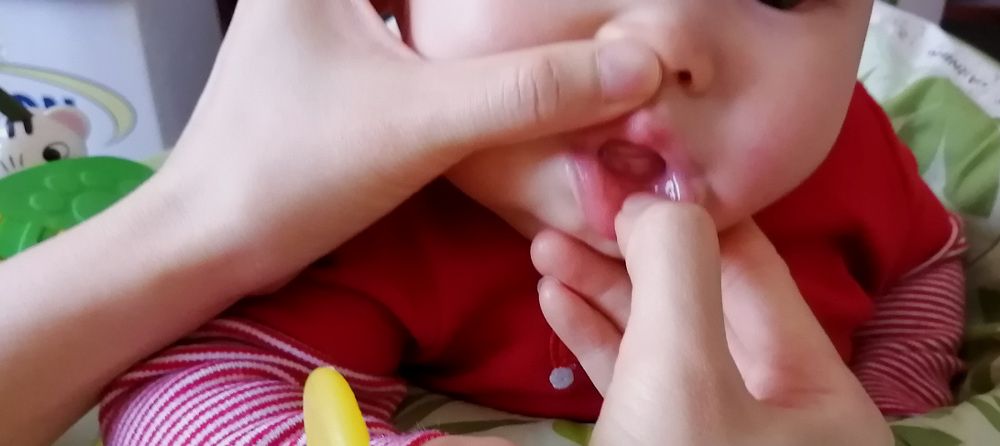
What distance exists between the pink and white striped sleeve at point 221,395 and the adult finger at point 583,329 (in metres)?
0.09

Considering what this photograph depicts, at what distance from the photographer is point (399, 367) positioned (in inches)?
20.7

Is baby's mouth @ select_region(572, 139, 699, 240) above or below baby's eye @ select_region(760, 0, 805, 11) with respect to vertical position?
below

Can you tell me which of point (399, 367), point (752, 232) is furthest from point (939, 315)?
point (399, 367)

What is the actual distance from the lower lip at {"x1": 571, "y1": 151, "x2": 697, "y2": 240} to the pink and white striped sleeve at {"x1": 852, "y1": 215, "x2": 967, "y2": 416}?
0.75 ft

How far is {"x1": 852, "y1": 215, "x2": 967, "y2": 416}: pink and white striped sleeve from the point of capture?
534 mm

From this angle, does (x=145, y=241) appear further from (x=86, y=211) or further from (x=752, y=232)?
(x=752, y=232)

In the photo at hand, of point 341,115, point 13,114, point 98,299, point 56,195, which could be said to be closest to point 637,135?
point 341,115

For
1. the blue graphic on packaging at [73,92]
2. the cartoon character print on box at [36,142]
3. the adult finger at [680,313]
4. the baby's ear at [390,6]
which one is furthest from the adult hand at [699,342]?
the blue graphic on packaging at [73,92]

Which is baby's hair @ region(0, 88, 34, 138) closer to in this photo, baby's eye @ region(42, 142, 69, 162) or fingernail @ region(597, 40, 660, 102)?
baby's eye @ region(42, 142, 69, 162)

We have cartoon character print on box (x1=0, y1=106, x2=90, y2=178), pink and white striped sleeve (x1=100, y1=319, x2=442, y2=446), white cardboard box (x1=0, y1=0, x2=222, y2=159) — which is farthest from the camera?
white cardboard box (x1=0, y1=0, x2=222, y2=159)

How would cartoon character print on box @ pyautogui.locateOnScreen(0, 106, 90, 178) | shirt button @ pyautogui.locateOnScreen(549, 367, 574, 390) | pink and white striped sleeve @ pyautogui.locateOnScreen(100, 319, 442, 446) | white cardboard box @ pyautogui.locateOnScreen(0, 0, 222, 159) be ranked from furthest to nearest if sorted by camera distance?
white cardboard box @ pyautogui.locateOnScreen(0, 0, 222, 159) → cartoon character print on box @ pyautogui.locateOnScreen(0, 106, 90, 178) → shirt button @ pyautogui.locateOnScreen(549, 367, 574, 390) → pink and white striped sleeve @ pyautogui.locateOnScreen(100, 319, 442, 446)

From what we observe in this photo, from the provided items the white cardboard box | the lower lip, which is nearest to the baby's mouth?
the lower lip

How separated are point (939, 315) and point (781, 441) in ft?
1.13

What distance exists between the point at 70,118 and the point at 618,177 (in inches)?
20.6
